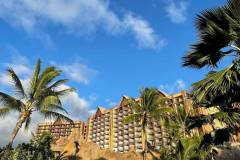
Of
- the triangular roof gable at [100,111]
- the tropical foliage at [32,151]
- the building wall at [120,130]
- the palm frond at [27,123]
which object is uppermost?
the triangular roof gable at [100,111]

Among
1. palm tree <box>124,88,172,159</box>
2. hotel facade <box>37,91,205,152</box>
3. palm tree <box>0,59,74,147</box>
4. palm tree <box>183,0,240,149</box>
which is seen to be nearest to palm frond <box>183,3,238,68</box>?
palm tree <box>183,0,240,149</box>

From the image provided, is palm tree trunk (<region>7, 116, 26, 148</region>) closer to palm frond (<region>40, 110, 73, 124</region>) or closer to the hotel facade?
palm frond (<region>40, 110, 73, 124</region>)

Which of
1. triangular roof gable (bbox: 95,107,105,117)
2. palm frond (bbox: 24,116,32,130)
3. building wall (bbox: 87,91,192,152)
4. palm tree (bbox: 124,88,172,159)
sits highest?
triangular roof gable (bbox: 95,107,105,117)

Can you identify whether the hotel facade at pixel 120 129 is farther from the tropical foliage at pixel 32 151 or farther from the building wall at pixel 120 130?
the tropical foliage at pixel 32 151

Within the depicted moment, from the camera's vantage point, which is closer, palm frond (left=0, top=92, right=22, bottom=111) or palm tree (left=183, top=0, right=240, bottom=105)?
palm tree (left=183, top=0, right=240, bottom=105)

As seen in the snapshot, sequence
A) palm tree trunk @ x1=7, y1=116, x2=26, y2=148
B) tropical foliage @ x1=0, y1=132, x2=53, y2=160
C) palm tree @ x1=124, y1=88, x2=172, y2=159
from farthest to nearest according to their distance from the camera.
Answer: palm tree @ x1=124, y1=88, x2=172, y2=159 < tropical foliage @ x1=0, y1=132, x2=53, y2=160 < palm tree trunk @ x1=7, y1=116, x2=26, y2=148

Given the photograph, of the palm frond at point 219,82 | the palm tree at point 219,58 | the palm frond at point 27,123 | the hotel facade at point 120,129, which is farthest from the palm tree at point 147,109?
the hotel facade at point 120,129

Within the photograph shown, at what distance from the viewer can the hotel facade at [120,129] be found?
232 ft

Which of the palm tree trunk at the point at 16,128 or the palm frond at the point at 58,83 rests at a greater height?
the palm frond at the point at 58,83

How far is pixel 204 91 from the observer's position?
7.08 m

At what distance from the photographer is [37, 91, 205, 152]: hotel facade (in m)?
70.7

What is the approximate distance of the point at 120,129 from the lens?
79.6 m

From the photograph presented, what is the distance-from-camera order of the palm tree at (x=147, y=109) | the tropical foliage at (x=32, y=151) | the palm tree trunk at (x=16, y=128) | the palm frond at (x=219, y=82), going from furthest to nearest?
the palm tree at (x=147, y=109), the tropical foliage at (x=32, y=151), the palm tree trunk at (x=16, y=128), the palm frond at (x=219, y=82)

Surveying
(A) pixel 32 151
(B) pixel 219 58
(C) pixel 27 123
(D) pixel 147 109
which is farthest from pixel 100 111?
(B) pixel 219 58
